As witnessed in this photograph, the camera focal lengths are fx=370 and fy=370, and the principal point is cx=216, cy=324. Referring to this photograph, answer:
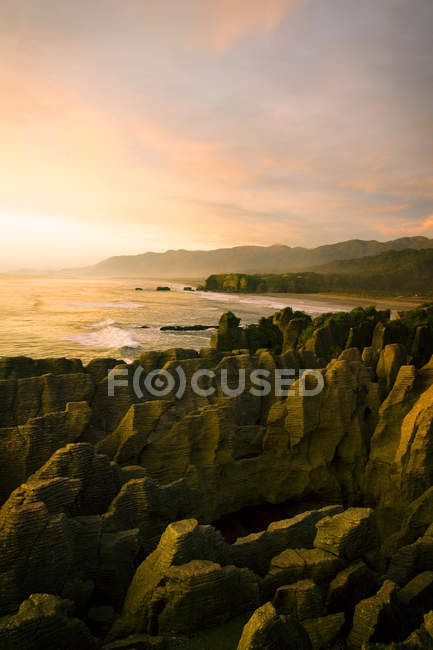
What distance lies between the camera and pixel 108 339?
112 ft

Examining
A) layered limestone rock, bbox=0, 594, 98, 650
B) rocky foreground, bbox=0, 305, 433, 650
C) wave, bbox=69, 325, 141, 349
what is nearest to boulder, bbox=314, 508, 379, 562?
rocky foreground, bbox=0, 305, 433, 650

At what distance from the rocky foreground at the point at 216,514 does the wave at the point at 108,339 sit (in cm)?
2217

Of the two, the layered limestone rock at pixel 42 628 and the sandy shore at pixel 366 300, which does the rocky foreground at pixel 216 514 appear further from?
the sandy shore at pixel 366 300

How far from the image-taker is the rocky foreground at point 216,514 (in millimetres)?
3512

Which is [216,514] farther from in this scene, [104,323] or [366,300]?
[366,300]

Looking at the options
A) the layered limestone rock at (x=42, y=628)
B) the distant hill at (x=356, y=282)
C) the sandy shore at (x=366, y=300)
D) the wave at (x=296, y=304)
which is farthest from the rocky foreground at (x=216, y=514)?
the distant hill at (x=356, y=282)

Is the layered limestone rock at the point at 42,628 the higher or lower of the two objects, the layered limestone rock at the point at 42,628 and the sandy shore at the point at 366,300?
the lower

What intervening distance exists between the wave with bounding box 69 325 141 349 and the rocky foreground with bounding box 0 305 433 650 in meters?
22.2

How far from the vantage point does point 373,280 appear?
453ft

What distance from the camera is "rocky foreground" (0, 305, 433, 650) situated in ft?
11.5

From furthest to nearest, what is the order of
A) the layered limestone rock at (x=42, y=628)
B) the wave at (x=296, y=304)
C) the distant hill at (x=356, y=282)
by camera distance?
the distant hill at (x=356, y=282)
the wave at (x=296, y=304)
the layered limestone rock at (x=42, y=628)

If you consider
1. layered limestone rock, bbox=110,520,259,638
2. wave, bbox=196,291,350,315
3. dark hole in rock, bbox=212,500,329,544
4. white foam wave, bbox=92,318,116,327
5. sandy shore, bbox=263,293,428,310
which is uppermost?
sandy shore, bbox=263,293,428,310

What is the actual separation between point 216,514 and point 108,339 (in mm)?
29356

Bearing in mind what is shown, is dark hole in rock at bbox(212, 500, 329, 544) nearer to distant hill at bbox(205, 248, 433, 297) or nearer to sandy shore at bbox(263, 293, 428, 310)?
sandy shore at bbox(263, 293, 428, 310)
